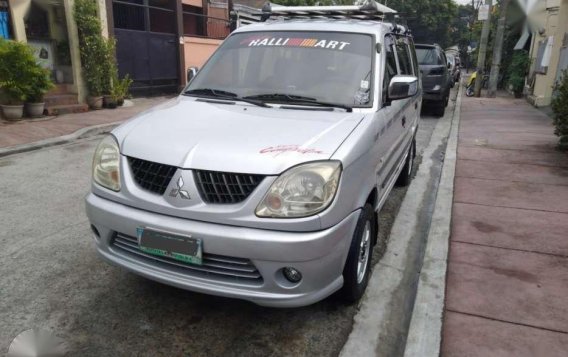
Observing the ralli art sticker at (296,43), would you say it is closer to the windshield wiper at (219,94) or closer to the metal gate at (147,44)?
the windshield wiper at (219,94)

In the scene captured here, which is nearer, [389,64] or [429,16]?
[389,64]

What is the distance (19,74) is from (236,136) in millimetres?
8502

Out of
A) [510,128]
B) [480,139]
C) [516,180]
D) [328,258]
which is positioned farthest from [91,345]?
[510,128]

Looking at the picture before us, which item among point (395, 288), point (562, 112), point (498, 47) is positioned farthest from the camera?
point (498, 47)

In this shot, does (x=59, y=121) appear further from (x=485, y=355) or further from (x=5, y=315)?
(x=485, y=355)

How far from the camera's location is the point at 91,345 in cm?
263

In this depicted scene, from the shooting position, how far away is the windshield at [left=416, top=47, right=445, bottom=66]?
38.1 feet

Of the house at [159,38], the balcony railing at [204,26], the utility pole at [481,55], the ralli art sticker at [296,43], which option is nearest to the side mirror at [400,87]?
the ralli art sticker at [296,43]

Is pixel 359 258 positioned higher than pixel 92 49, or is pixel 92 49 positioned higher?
pixel 92 49

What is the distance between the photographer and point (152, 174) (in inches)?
102

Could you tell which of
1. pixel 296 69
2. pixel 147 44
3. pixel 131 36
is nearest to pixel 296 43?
pixel 296 69

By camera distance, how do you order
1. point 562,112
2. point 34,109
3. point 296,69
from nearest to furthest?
1. point 296,69
2. point 562,112
3. point 34,109

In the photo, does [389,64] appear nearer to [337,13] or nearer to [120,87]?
[337,13]

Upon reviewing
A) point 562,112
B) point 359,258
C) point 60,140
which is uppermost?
point 562,112
